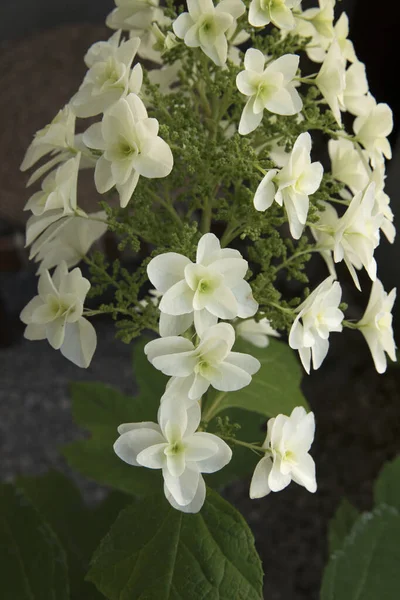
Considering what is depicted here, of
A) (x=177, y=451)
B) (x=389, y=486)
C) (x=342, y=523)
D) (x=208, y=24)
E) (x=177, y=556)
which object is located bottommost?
(x=342, y=523)

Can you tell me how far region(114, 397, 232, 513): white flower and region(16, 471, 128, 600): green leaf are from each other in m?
0.40

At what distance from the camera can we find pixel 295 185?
39cm

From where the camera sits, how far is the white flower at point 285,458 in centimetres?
40

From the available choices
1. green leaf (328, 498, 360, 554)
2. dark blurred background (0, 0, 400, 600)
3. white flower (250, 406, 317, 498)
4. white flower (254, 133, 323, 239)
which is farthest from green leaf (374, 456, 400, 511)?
white flower (254, 133, 323, 239)

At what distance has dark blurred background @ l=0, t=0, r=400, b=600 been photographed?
2.79 ft

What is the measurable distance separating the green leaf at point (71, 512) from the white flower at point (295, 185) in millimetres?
521

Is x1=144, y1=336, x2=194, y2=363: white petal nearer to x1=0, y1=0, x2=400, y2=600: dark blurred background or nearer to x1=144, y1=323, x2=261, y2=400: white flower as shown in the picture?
x1=144, y1=323, x2=261, y2=400: white flower

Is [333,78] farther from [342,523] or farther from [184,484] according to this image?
[342,523]

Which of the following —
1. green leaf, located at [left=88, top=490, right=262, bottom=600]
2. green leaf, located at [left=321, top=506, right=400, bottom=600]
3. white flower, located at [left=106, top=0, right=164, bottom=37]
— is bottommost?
green leaf, located at [left=321, top=506, right=400, bottom=600]

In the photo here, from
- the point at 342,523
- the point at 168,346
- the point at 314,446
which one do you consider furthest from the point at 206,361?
the point at 314,446

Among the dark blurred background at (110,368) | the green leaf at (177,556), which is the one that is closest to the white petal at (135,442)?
the green leaf at (177,556)

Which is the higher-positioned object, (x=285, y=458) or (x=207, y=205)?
(x=207, y=205)

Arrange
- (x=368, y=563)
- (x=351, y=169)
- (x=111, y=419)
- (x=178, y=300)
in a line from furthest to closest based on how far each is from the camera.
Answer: (x=111, y=419), (x=368, y=563), (x=351, y=169), (x=178, y=300)

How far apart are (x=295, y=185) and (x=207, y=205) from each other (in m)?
0.09
